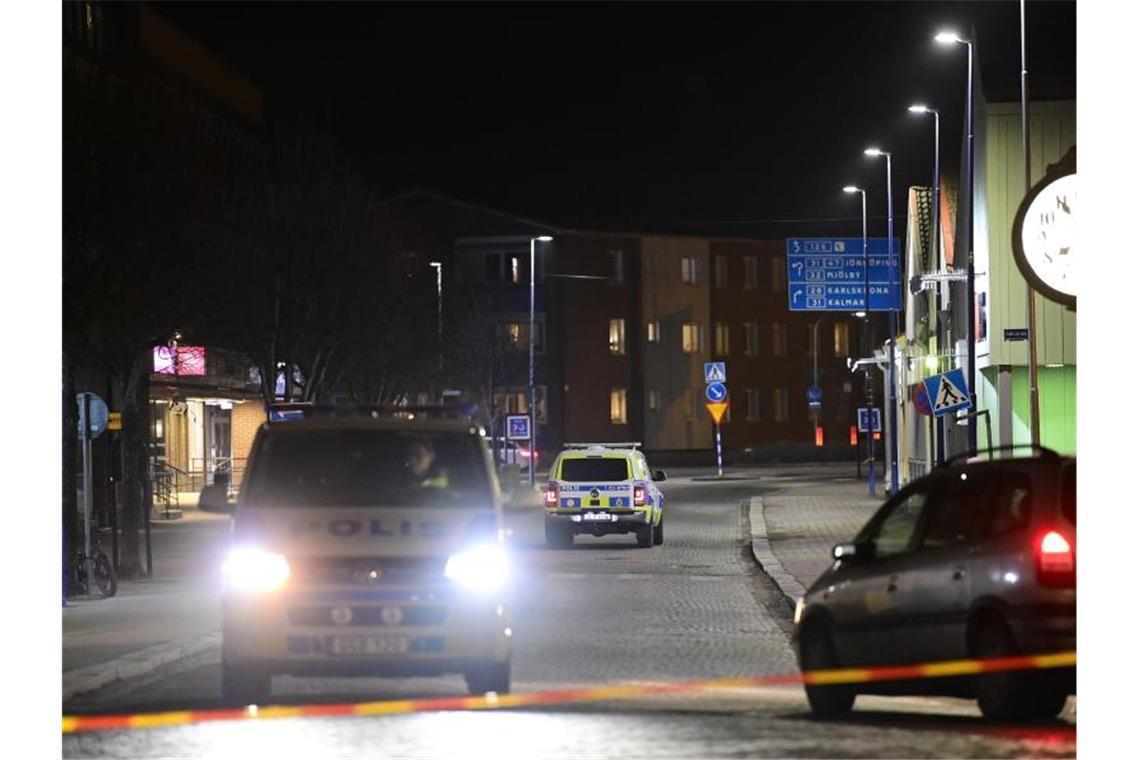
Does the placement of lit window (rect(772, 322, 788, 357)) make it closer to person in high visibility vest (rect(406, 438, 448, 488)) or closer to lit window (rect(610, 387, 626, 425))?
lit window (rect(610, 387, 626, 425))

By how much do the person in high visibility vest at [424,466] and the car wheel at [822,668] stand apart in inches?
102

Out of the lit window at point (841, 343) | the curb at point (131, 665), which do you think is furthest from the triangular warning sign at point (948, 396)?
the lit window at point (841, 343)

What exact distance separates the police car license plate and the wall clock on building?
4.50 m

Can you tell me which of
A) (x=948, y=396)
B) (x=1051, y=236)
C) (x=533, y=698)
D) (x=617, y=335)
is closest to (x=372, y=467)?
(x=533, y=698)

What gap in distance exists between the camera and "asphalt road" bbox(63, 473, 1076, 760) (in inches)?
458

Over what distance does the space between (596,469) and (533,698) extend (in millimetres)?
21566

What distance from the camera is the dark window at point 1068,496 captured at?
454 inches

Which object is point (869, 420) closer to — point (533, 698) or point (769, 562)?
point (769, 562)

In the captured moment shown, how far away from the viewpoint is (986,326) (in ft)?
119

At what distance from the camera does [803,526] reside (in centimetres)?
3988
